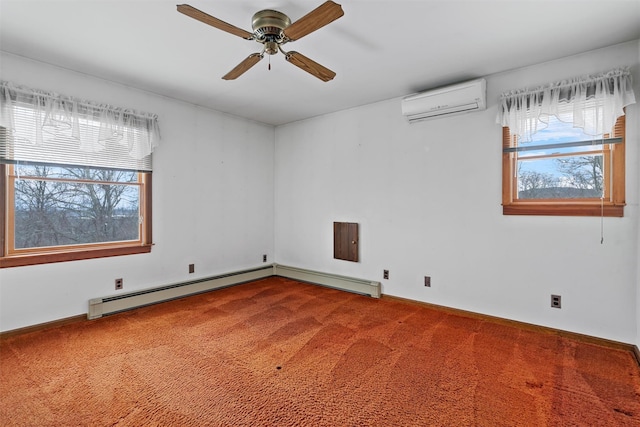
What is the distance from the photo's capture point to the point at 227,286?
4.40m

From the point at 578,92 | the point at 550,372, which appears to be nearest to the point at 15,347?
the point at 550,372

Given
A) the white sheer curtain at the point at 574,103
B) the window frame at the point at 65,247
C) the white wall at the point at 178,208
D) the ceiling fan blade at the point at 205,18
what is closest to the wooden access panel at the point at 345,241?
the white wall at the point at 178,208

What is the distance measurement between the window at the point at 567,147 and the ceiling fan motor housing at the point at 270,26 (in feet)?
7.48

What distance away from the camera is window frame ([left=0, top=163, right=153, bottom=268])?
8.84 feet

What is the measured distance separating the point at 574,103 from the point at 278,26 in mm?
2614

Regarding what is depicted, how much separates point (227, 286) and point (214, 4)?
352cm

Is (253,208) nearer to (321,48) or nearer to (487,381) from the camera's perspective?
(321,48)

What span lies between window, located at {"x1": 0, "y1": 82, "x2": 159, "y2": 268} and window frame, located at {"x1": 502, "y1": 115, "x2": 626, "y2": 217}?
3969mm

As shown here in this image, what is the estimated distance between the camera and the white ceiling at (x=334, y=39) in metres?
2.06

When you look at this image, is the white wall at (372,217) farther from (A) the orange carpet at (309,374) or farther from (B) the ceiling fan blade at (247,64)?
(B) the ceiling fan blade at (247,64)

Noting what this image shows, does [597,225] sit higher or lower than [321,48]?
lower

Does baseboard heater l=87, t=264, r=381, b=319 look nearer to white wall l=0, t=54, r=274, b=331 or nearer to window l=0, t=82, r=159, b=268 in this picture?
white wall l=0, t=54, r=274, b=331

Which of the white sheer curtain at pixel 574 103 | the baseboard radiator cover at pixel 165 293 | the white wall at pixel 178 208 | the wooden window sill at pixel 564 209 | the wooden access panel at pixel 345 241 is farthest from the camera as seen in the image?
the wooden access panel at pixel 345 241

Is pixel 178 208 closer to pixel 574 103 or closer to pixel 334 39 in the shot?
pixel 334 39
